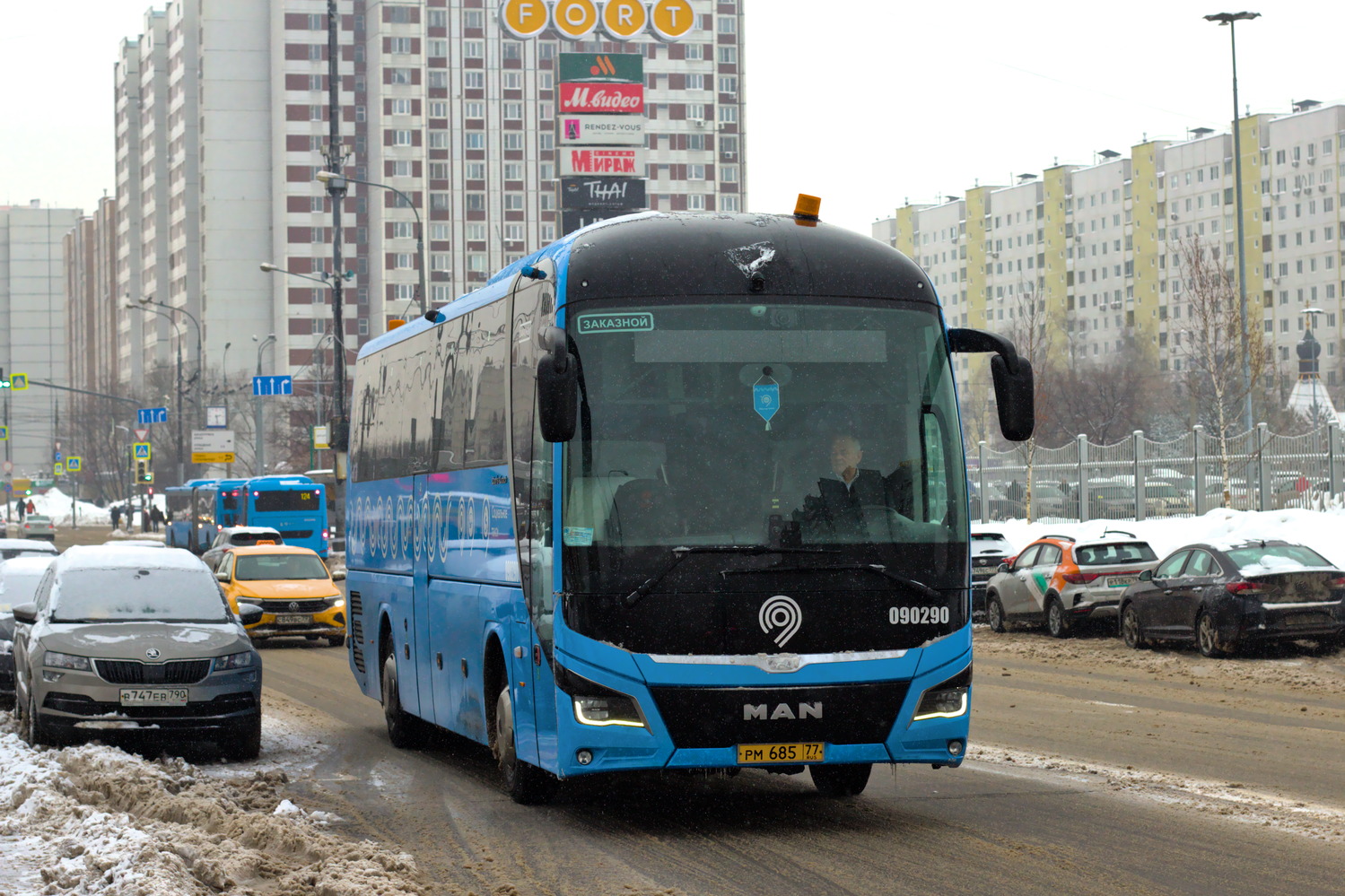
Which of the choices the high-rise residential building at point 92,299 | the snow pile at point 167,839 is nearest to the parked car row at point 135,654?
the snow pile at point 167,839

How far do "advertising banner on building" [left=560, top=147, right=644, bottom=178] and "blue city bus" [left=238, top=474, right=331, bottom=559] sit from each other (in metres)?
13.8

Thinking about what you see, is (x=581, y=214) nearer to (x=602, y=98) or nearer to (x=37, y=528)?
(x=602, y=98)

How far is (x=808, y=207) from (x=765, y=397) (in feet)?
4.74

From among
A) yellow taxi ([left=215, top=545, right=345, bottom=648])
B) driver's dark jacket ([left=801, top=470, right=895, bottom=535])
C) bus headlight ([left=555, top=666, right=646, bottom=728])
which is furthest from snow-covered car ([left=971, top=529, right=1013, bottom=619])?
bus headlight ([left=555, top=666, right=646, bottom=728])

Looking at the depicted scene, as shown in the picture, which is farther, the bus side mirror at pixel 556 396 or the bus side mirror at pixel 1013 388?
the bus side mirror at pixel 1013 388

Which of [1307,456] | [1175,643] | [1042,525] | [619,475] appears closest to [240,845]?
[619,475]

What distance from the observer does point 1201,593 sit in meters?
20.3

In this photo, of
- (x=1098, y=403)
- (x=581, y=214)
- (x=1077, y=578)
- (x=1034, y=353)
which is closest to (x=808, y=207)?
(x=1077, y=578)

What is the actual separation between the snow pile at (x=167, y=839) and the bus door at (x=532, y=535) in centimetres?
121

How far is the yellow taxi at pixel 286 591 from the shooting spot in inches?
1033

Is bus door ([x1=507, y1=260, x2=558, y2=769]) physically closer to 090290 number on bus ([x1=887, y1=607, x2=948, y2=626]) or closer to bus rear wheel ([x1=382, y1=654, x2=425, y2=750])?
090290 number on bus ([x1=887, y1=607, x2=948, y2=626])

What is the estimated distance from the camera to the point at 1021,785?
10672 mm

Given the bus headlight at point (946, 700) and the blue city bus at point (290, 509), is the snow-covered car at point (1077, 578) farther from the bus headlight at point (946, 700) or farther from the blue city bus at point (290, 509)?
the blue city bus at point (290, 509)

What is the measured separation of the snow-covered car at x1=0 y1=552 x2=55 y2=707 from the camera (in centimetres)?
1692
